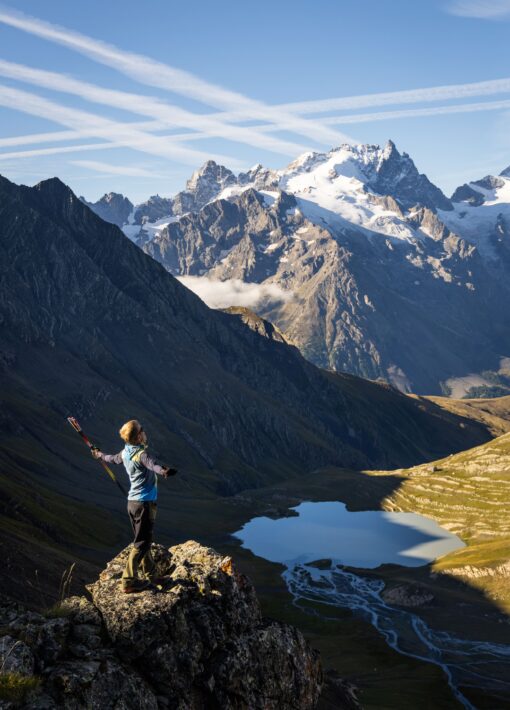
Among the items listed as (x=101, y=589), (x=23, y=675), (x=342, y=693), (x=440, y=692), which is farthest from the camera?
(x=440, y=692)

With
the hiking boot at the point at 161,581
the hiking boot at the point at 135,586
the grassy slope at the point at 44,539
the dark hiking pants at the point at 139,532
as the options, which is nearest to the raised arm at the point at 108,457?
the dark hiking pants at the point at 139,532

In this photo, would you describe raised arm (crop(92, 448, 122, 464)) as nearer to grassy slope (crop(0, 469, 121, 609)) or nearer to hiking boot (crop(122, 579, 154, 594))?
hiking boot (crop(122, 579, 154, 594))

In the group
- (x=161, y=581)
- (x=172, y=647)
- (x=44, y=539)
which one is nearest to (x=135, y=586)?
(x=161, y=581)

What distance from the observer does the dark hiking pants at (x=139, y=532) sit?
26781 mm

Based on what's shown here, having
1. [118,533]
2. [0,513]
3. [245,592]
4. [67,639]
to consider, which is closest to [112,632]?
[67,639]

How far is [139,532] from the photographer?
2673 centimetres

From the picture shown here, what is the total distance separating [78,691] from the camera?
22.3 metres

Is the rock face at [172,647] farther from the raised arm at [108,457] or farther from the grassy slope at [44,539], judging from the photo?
the grassy slope at [44,539]

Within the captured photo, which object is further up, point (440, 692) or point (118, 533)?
point (118, 533)

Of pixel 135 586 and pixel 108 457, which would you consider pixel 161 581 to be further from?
pixel 108 457

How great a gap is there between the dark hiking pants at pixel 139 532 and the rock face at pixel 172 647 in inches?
35.3

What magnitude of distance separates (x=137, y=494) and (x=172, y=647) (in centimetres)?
561

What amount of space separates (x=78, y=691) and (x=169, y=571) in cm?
817

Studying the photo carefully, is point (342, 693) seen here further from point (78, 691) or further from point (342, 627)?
point (342, 627)
